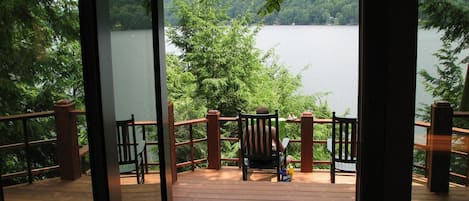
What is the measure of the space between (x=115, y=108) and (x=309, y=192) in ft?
7.66

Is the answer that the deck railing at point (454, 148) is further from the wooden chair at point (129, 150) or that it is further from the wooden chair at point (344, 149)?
the wooden chair at point (344, 149)

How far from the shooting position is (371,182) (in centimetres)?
171

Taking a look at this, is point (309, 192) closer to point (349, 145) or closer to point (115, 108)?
point (349, 145)

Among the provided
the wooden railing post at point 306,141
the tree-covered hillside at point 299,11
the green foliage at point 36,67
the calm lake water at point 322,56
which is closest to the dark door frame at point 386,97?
the green foliage at point 36,67

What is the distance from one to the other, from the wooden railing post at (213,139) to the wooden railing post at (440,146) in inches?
131

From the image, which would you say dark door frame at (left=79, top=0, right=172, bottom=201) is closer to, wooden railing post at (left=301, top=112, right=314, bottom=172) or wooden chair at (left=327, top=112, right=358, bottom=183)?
wooden chair at (left=327, top=112, right=358, bottom=183)

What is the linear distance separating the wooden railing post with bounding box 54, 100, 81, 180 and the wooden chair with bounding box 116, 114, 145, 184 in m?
0.23

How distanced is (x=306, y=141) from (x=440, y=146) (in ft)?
10.4

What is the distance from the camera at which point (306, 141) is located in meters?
4.61

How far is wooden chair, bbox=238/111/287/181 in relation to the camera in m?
4.04

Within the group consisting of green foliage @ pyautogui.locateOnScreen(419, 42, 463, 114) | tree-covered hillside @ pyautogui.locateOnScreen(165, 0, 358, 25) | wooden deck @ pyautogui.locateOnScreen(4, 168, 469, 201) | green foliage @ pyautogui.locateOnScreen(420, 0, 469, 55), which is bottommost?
wooden deck @ pyautogui.locateOnScreen(4, 168, 469, 201)

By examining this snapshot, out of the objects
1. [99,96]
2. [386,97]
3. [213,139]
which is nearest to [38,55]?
[99,96]

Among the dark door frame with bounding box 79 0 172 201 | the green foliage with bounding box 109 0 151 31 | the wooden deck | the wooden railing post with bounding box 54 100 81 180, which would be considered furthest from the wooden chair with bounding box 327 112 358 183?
the wooden railing post with bounding box 54 100 81 180

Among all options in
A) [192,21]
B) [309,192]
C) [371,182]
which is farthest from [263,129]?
[192,21]
